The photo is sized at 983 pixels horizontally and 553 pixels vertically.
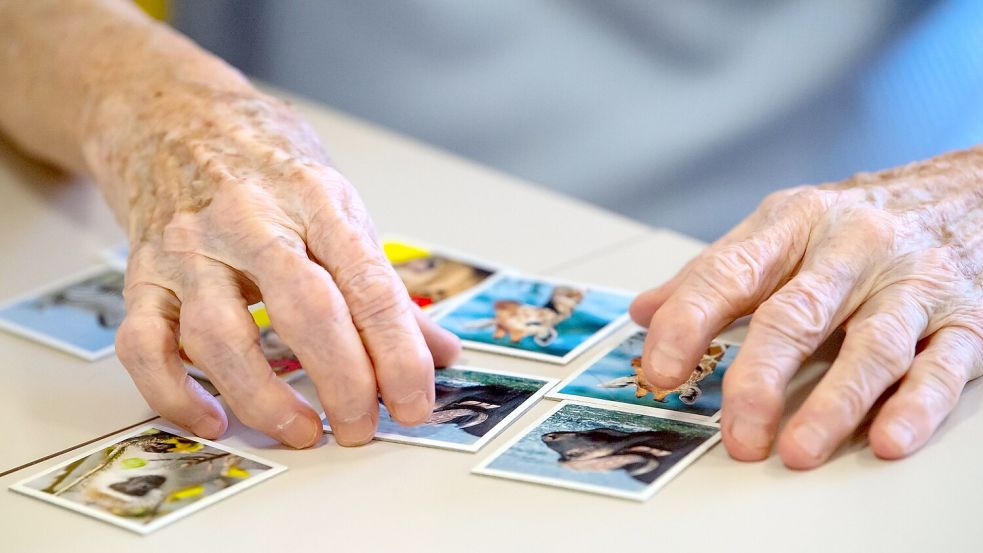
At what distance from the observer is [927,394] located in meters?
0.75

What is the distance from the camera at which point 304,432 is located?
805 mm

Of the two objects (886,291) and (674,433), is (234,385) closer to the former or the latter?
(674,433)

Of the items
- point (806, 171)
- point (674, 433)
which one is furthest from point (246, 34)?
point (674, 433)

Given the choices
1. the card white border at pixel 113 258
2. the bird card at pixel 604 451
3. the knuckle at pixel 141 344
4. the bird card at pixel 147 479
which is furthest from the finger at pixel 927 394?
the card white border at pixel 113 258

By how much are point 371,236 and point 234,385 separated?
173 mm

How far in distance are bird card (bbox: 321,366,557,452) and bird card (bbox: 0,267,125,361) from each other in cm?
35

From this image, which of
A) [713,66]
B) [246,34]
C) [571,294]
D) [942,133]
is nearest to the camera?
[571,294]

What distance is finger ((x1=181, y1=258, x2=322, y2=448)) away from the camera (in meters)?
0.80

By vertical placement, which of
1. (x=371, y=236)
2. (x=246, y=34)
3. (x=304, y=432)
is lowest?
(x=304, y=432)

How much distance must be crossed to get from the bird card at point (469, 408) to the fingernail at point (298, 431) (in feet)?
0.11

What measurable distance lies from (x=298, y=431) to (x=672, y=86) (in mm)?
814

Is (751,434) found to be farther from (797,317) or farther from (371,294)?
(371,294)

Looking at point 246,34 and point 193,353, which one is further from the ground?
point 246,34

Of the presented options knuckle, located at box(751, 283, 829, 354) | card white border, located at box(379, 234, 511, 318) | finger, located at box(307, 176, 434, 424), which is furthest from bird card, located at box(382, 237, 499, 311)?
knuckle, located at box(751, 283, 829, 354)
